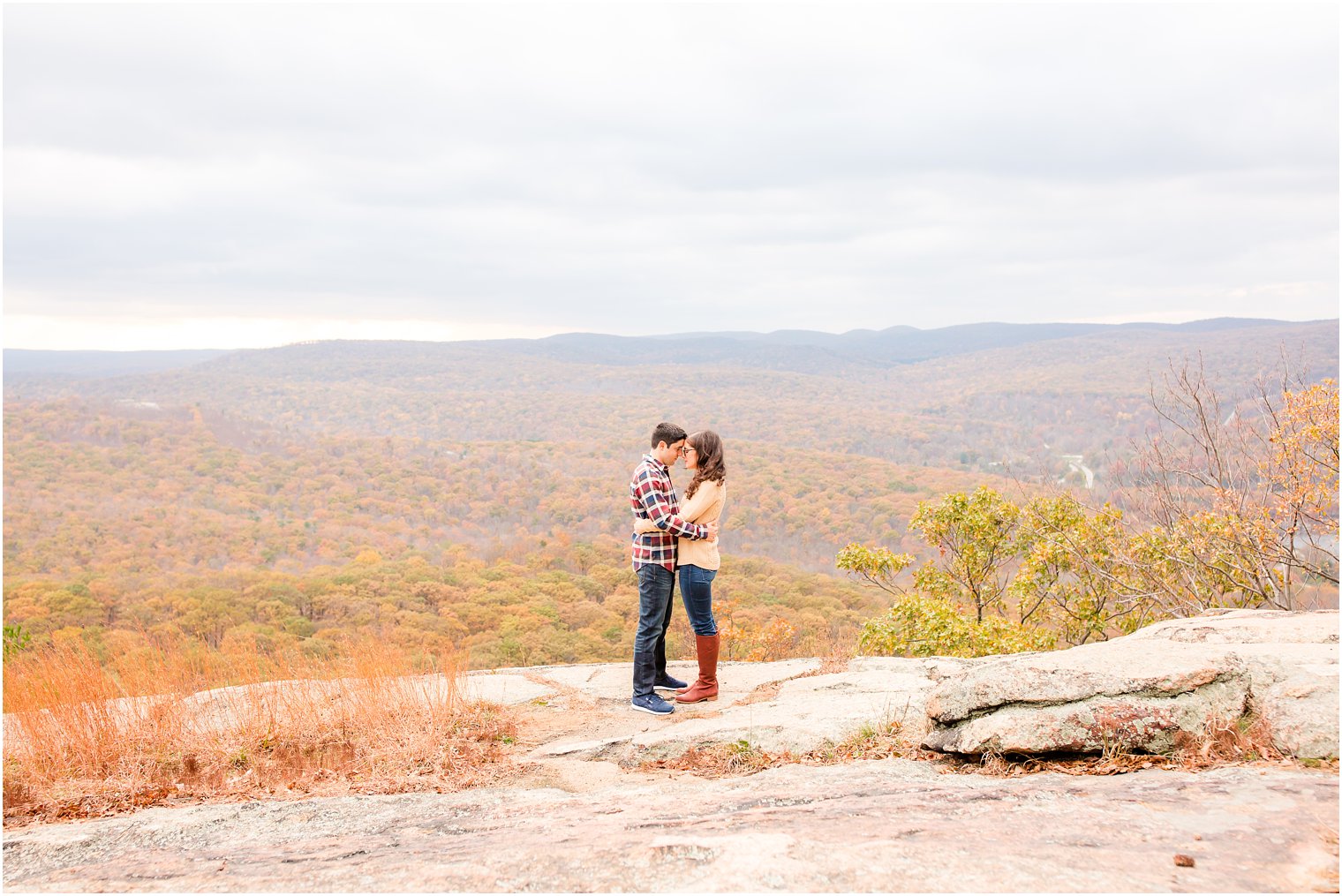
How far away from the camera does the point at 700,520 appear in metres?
5.24

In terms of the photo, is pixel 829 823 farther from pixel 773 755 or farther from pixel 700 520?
Answer: pixel 700 520

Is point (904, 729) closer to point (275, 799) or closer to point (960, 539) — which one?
point (275, 799)

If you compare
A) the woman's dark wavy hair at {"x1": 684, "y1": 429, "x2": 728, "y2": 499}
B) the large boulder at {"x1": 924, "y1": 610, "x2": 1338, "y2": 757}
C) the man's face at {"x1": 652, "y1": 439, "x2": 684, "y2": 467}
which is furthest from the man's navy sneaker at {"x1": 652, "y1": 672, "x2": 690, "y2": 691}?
the large boulder at {"x1": 924, "y1": 610, "x2": 1338, "y2": 757}

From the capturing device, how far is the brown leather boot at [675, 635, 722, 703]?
5.71 m

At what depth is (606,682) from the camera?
6.86m

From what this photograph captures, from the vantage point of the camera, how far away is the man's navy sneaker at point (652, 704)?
565cm

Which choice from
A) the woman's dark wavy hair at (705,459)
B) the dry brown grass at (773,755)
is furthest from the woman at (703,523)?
the dry brown grass at (773,755)

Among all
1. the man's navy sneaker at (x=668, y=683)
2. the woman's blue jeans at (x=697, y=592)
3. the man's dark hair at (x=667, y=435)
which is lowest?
the man's navy sneaker at (x=668, y=683)

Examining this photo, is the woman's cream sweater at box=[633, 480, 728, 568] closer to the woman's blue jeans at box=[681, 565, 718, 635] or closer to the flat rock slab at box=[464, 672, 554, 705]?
the woman's blue jeans at box=[681, 565, 718, 635]

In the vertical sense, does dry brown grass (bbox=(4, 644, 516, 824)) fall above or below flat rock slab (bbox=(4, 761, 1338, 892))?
below

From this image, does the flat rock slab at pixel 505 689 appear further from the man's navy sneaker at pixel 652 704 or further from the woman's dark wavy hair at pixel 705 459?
the woman's dark wavy hair at pixel 705 459

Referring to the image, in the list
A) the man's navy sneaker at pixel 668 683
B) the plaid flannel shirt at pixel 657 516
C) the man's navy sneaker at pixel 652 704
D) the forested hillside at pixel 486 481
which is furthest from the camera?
the forested hillside at pixel 486 481

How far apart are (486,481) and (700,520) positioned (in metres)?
82.2

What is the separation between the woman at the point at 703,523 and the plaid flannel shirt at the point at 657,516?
0.19 ft
